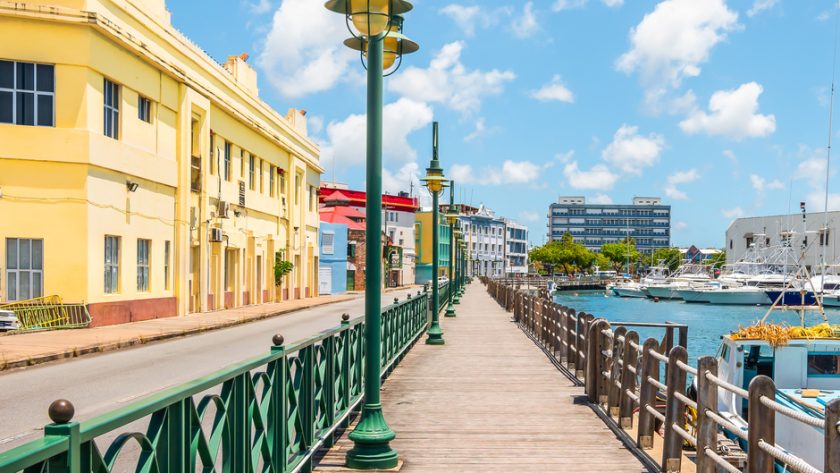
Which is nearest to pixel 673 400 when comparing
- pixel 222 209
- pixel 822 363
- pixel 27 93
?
pixel 822 363

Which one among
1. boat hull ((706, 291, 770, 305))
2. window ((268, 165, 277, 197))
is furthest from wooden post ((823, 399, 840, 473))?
boat hull ((706, 291, 770, 305))

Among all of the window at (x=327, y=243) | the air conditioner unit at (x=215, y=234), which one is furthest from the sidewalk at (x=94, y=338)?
the window at (x=327, y=243)

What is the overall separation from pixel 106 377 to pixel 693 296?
86077 millimetres

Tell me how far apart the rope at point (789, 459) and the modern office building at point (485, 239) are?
500 feet

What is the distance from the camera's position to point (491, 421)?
1012 cm

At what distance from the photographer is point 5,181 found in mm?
22156

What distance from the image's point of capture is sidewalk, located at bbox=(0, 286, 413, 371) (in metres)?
16.5

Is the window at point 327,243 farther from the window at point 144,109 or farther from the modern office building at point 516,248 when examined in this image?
the modern office building at point 516,248

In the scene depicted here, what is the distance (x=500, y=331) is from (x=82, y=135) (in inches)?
532

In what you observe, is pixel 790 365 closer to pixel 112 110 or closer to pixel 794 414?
pixel 794 414

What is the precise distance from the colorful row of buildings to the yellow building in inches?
1.5

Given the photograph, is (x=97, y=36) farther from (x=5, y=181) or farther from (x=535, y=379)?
(x=535, y=379)

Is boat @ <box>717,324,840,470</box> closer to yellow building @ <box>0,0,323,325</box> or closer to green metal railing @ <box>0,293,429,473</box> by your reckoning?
green metal railing @ <box>0,293,429,473</box>

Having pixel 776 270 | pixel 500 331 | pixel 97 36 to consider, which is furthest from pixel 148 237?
pixel 776 270
